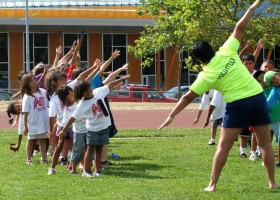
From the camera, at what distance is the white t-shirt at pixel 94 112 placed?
34.1 ft

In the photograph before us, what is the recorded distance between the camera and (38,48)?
185ft

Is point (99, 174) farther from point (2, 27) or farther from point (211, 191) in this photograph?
point (2, 27)

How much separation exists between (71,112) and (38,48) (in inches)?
1797

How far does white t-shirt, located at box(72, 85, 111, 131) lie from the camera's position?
10398mm

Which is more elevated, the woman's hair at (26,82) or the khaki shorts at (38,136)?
the woman's hair at (26,82)

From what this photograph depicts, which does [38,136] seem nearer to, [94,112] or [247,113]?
[94,112]

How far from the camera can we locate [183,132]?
65.3 feet

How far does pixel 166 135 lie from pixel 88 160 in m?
8.29

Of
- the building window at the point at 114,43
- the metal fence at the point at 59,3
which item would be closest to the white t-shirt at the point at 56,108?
the metal fence at the point at 59,3

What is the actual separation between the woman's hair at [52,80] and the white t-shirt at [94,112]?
1146mm

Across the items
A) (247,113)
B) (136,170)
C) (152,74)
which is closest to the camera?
(247,113)

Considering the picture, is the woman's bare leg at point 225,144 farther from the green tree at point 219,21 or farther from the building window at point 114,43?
the building window at point 114,43

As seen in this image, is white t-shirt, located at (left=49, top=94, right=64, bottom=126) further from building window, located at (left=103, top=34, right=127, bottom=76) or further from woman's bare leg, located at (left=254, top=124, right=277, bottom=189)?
building window, located at (left=103, top=34, right=127, bottom=76)

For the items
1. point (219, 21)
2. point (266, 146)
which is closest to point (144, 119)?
point (219, 21)
